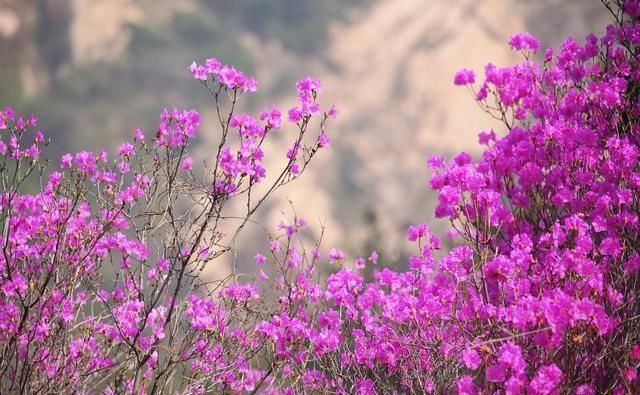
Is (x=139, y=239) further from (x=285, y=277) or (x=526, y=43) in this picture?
(x=526, y=43)

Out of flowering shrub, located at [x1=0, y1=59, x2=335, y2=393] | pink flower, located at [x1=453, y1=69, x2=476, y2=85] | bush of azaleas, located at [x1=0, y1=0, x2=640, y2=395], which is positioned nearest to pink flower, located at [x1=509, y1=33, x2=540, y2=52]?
pink flower, located at [x1=453, y1=69, x2=476, y2=85]

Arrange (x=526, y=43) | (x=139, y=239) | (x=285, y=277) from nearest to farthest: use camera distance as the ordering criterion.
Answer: (x=139, y=239), (x=285, y=277), (x=526, y=43)

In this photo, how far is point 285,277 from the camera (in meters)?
5.00

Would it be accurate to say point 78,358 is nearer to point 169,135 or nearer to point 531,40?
point 169,135

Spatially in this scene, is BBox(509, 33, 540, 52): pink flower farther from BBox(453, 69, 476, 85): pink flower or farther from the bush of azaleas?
the bush of azaleas

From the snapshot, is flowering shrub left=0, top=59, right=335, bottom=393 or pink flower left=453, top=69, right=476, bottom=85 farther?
pink flower left=453, top=69, right=476, bottom=85

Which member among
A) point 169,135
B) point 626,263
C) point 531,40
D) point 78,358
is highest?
point 531,40

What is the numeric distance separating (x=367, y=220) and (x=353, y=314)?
2185 centimetres

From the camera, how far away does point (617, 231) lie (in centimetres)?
463

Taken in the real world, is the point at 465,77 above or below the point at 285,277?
above

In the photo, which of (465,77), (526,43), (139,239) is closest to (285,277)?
(139,239)

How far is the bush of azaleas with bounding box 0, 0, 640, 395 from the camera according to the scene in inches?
155

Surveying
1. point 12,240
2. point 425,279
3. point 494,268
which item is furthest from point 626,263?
point 12,240

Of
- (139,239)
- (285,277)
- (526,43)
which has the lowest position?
(285,277)
